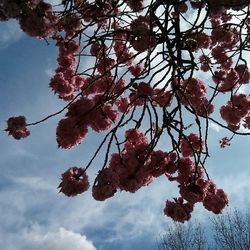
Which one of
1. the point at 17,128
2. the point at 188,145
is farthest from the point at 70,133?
the point at 188,145

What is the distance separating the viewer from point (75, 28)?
4.91 meters

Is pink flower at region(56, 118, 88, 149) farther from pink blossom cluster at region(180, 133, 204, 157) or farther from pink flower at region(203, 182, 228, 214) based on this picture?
pink flower at region(203, 182, 228, 214)

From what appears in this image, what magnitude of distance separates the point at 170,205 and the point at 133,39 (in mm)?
1542

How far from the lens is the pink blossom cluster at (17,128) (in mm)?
4301

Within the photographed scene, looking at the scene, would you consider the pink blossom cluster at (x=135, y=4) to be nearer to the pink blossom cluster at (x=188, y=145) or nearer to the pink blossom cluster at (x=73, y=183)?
the pink blossom cluster at (x=188, y=145)

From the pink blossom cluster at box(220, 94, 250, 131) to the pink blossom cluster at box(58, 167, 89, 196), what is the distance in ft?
6.00

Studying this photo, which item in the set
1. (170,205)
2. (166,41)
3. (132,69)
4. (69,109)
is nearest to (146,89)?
(166,41)

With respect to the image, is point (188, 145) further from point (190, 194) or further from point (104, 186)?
point (104, 186)

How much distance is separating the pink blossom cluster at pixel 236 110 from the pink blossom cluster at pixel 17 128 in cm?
199

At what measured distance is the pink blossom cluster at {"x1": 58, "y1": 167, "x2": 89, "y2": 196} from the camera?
379 centimetres

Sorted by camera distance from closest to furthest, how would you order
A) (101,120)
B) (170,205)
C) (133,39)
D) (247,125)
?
(133,39), (101,120), (170,205), (247,125)

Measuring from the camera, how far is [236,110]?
506cm

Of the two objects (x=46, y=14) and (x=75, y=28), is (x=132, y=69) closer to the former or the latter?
(x=75, y=28)

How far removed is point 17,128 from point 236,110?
85.0 inches
